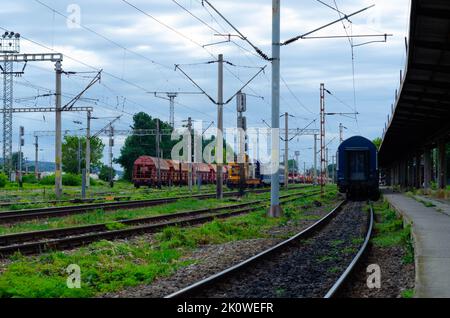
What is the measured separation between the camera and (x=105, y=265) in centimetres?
1174

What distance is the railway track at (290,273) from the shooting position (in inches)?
366

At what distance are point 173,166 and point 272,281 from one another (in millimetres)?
67510

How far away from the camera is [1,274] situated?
10.7 meters

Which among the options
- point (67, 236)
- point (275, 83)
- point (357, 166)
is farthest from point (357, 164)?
point (67, 236)

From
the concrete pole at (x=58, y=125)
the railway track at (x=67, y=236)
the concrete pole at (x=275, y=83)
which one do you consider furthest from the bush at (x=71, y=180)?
the concrete pole at (x=275, y=83)

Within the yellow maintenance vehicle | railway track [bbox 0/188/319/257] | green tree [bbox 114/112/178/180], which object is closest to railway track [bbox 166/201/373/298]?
railway track [bbox 0/188/319/257]

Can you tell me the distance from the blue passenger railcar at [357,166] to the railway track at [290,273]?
76.7ft

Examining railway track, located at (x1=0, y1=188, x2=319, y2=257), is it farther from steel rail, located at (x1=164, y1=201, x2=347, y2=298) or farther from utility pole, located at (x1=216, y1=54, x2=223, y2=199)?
utility pole, located at (x1=216, y1=54, x2=223, y2=199)

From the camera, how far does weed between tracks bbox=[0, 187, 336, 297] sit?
9234 mm

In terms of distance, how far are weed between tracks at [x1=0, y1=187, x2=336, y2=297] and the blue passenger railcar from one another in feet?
76.1

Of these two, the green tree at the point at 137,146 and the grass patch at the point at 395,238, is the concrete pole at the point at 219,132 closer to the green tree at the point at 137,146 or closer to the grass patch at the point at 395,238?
the grass patch at the point at 395,238
